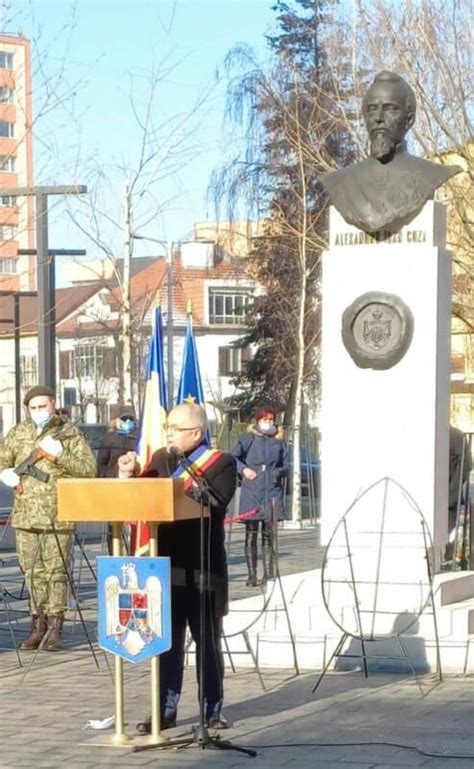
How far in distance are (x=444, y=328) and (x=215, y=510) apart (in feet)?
11.1

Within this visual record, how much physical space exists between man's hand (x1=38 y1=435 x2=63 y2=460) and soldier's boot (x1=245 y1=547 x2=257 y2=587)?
4.41m

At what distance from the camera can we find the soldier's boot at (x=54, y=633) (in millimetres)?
10742

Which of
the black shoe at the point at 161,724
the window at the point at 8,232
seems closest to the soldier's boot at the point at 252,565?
the window at the point at 8,232

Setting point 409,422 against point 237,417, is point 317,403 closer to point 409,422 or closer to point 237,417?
point 237,417

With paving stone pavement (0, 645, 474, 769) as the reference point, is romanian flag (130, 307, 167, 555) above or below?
above

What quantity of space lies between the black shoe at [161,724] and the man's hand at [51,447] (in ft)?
10.1

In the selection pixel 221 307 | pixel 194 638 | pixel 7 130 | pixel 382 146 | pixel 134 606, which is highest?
pixel 7 130

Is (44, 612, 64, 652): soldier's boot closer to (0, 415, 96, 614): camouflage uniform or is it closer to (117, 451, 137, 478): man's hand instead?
(0, 415, 96, 614): camouflage uniform

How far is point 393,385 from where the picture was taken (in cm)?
1027

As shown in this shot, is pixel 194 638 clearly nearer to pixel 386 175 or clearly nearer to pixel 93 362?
pixel 386 175

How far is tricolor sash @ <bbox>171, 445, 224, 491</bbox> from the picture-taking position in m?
7.36

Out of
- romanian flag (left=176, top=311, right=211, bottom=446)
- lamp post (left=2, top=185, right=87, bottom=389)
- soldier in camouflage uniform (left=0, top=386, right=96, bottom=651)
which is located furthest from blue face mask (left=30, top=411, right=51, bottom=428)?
romanian flag (left=176, top=311, right=211, bottom=446)

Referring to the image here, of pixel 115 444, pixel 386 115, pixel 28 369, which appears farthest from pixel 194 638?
pixel 28 369

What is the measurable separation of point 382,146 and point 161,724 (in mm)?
4719
